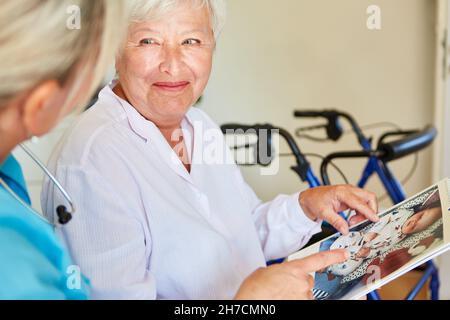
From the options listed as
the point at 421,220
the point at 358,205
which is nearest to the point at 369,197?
the point at 358,205

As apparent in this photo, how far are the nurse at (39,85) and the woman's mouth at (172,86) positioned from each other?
0.14 metres

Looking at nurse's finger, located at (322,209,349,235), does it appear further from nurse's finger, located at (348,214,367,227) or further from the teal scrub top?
the teal scrub top

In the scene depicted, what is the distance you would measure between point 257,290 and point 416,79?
3.57 feet

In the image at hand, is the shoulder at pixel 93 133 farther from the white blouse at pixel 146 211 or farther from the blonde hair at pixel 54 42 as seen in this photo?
the blonde hair at pixel 54 42

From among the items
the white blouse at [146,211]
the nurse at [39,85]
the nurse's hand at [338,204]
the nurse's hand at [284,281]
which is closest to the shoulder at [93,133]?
the white blouse at [146,211]

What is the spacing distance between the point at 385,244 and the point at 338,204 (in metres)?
0.19

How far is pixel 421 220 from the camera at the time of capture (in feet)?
2.40

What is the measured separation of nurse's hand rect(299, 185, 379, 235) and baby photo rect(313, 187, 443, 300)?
0.16 feet

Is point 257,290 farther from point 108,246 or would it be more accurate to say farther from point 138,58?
point 138,58

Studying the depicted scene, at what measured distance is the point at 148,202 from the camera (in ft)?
2.34

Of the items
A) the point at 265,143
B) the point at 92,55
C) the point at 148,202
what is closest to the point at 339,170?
the point at 265,143

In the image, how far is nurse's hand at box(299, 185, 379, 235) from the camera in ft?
2.81

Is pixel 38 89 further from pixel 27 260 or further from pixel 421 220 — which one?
pixel 421 220

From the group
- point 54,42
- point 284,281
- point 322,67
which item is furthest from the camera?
point 322,67
